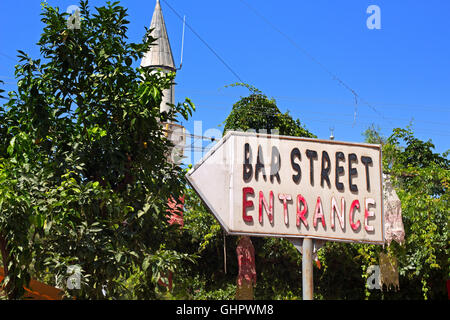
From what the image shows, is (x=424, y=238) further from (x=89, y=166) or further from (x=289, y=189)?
(x=289, y=189)

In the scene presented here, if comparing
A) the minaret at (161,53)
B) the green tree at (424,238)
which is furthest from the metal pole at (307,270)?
the minaret at (161,53)

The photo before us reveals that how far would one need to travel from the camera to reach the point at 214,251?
16.8m

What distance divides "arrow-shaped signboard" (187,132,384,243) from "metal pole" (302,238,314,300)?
3.9 inches

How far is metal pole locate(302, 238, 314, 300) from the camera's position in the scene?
4734mm

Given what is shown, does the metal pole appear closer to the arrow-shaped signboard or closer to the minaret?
the arrow-shaped signboard

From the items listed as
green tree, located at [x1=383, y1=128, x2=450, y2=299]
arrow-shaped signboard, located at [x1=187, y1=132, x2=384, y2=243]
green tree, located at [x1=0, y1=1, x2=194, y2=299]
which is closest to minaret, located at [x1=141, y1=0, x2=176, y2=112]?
green tree, located at [x1=383, y1=128, x2=450, y2=299]

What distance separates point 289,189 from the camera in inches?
199

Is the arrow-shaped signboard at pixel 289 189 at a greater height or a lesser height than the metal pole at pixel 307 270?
greater

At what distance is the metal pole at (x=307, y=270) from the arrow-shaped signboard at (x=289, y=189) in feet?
0.33

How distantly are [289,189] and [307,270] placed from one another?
750mm

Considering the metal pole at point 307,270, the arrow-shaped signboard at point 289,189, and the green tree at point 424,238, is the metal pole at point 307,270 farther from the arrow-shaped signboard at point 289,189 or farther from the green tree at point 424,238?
the green tree at point 424,238

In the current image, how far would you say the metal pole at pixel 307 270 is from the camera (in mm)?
4734

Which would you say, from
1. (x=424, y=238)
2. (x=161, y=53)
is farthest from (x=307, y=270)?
(x=161, y=53)
